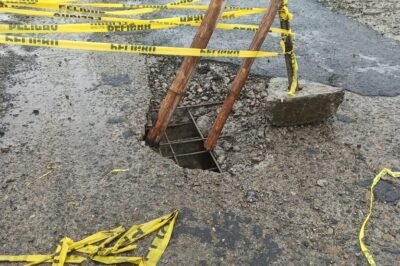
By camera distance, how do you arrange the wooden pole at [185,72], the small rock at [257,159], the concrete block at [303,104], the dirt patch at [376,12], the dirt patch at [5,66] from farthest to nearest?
the dirt patch at [376,12] → the dirt patch at [5,66] → the concrete block at [303,104] → the small rock at [257,159] → the wooden pole at [185,72]

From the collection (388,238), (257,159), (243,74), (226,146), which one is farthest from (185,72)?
(388,238)

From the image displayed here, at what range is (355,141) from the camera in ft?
13.1

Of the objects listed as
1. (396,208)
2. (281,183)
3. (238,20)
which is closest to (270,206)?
(281,183)

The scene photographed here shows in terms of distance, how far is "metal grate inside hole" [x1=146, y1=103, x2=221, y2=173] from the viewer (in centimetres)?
407

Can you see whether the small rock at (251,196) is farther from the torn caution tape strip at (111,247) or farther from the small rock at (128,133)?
the small rock at (128,133)

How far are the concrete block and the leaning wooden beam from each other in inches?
14.3

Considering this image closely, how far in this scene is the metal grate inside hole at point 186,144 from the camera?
4.07 m

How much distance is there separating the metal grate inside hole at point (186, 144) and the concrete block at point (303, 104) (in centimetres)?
72

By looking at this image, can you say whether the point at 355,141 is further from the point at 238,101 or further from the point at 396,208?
the point at 238,101

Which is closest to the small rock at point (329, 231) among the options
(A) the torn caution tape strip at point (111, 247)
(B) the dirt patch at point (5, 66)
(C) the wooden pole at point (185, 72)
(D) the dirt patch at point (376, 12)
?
(A) the torn caution tape strip at point (111, 247)

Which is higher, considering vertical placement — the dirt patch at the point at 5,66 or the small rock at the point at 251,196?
the small rock at the point at 251,196

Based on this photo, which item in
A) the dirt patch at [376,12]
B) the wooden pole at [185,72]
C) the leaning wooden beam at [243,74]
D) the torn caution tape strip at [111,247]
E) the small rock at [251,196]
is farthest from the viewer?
the dirt patch at [376,12]

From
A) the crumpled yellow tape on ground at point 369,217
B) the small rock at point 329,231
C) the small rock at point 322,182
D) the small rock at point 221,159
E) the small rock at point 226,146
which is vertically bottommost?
the small rock at point 221,159

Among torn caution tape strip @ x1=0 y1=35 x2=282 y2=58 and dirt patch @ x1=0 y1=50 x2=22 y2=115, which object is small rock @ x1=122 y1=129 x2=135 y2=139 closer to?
torn caution tape strip @ x1=0 y1=35 x2=282 y2=58
